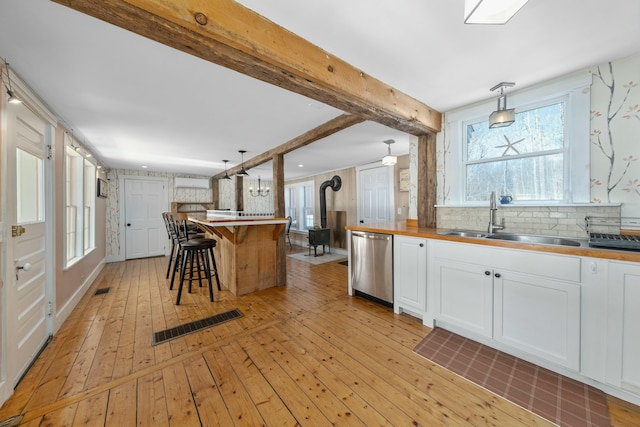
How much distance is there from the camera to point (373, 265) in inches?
114

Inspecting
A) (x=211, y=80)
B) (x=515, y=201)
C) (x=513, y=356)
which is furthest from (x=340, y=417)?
(x=211, y=80)

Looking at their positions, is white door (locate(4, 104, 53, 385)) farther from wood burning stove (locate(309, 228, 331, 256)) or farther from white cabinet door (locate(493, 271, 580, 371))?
wood burning stove (locate(309, 228, 331, 256))

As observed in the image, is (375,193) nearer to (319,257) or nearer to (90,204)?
(319,257)

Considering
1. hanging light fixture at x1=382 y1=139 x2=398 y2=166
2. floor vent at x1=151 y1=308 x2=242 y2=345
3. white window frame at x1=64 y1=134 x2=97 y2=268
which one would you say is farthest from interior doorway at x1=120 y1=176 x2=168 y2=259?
hanging light fixture at x1=382 y1=139 x2=398 y2=166

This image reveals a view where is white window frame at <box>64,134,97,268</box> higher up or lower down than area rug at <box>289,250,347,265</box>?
higher up

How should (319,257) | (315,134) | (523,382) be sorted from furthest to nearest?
(319,257)
(315,134)
(523,382)

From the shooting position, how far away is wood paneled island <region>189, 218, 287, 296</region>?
10.8 ft

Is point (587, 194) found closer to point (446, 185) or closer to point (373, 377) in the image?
point (446, 185)

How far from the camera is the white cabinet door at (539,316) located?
1586 mm

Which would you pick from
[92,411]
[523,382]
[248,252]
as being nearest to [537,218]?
[523,382]

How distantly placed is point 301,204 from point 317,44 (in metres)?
6.35

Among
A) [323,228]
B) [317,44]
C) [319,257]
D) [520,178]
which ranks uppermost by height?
[317,44]

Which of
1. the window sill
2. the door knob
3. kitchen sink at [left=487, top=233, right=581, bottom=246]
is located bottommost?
the door knob

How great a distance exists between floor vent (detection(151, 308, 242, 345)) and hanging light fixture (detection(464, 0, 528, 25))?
3.07 meters
